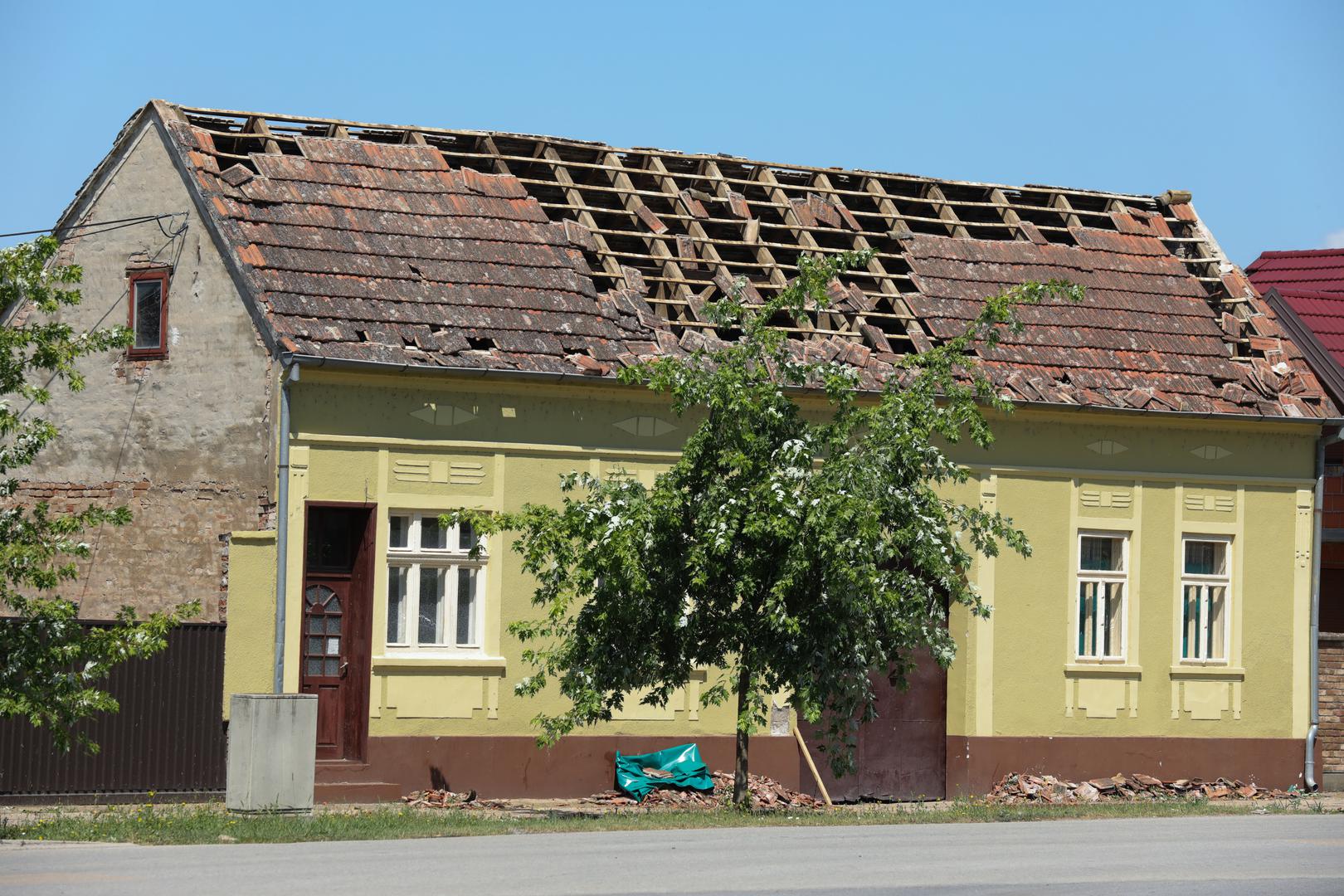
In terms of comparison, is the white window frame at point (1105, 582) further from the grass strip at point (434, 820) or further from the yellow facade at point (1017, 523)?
the grass strip at point (434, 820)

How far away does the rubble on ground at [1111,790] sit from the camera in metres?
20.9

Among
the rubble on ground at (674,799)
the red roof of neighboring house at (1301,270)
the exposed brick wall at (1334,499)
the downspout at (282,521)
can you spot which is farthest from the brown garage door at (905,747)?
the red roof of neighboring house at (1301,270)

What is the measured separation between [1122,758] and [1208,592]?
2.36 m

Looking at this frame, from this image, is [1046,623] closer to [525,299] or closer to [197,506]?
[525,299]

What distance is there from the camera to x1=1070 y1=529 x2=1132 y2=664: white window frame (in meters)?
21.8

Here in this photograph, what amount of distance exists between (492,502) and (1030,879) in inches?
344

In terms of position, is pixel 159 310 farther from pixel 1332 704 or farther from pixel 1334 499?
pixel 1334 499

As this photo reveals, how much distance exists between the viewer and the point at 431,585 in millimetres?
19391

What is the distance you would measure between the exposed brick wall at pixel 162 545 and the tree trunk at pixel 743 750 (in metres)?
5.17

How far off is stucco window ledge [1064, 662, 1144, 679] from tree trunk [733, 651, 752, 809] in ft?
17.9

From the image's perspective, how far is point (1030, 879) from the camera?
12055 millimetres

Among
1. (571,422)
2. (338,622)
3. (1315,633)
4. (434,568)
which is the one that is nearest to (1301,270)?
(1315,633)

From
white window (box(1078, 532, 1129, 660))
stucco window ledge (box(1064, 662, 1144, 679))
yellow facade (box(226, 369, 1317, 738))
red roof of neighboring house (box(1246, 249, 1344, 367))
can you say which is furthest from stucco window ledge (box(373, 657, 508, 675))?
red roof of neighboring house (box(1246, 249, 1344, 367))

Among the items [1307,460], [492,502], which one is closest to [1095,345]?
[1307,460]
